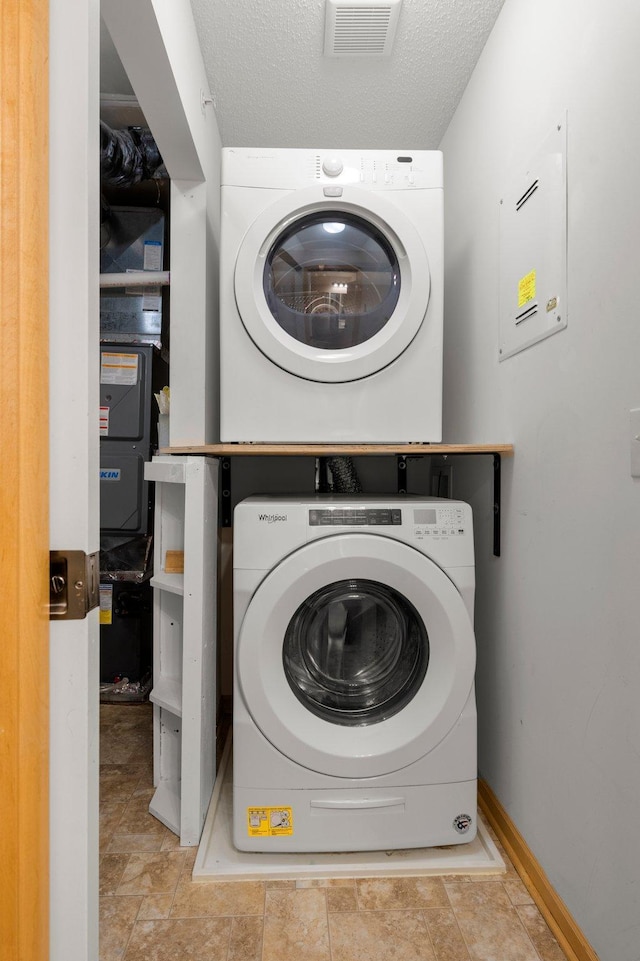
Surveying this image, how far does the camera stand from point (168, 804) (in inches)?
60.6

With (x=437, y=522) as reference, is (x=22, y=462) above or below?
above

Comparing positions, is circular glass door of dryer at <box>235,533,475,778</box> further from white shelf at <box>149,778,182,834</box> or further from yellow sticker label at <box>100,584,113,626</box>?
yellow sticker label at <box>100,584,113,626</box>

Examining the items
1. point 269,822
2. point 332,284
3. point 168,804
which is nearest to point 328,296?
point 332,284

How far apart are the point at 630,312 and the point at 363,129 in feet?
5.20

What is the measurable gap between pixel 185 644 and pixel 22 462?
99 cm

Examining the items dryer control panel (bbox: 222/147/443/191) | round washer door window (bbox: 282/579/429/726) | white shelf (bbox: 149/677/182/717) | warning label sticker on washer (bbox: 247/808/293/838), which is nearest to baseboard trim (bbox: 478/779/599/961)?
round washer door window (bbox: 282/579/429/726)

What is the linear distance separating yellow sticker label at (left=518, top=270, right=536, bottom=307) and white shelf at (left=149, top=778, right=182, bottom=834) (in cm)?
164

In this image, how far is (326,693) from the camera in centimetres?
149

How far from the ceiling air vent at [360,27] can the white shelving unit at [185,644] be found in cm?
130

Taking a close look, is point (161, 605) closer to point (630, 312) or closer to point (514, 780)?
point (514, 780)

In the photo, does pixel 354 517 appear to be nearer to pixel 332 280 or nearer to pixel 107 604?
pixel 332 280

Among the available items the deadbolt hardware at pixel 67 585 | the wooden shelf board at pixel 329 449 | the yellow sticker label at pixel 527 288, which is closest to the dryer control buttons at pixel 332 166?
the yellow sticker label at pixel 527 288

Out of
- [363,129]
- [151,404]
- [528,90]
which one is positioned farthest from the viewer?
[151,404]

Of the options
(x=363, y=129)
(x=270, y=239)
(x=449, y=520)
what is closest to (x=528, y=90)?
→ (x=270, y=239)
